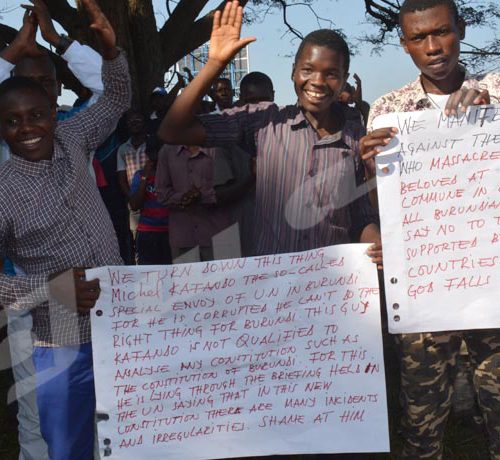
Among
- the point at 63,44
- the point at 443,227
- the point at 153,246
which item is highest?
the point at 63,44

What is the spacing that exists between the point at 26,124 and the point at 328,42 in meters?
1.15

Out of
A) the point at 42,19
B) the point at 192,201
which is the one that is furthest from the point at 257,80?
the point at 42,19

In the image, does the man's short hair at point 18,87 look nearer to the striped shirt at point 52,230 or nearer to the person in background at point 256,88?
the striped shirt at point 52,230

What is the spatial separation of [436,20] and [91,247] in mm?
1498

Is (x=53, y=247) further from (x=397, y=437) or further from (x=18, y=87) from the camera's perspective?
(x=397, y=437)

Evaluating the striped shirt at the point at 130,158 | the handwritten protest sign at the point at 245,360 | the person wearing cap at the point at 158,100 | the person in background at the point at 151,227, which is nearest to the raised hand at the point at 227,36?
the handwritten protest sign at the point at 245,360

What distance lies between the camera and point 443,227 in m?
2.59

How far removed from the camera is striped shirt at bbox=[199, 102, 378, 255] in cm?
270

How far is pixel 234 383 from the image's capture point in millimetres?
2668

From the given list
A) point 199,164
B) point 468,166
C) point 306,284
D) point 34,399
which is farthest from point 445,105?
point 199,164

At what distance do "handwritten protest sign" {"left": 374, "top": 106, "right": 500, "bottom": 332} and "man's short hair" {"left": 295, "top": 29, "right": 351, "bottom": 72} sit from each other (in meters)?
0.43

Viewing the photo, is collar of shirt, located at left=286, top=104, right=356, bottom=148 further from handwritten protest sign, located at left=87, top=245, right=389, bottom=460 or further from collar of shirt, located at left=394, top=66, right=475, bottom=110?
handwritten protest sign, located at left=87, top=245, right=389, bottom=460

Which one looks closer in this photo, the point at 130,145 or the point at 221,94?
the point at 130,145

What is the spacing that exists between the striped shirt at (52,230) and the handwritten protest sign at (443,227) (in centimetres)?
107
